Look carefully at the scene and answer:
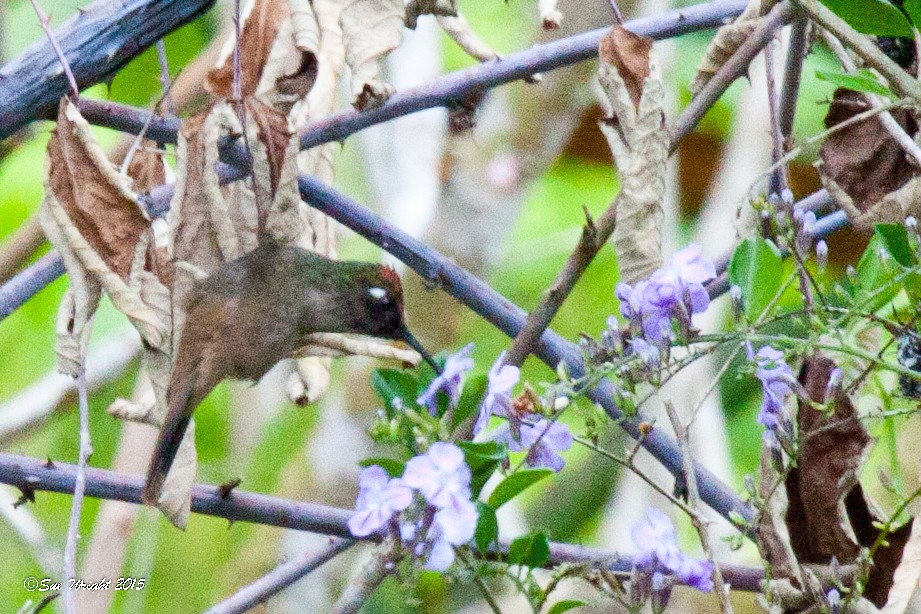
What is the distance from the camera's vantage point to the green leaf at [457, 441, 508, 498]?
1.12 metres

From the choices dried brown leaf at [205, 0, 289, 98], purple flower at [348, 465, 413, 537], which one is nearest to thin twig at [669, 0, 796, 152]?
purple flower at [348, 465, 413, 537]

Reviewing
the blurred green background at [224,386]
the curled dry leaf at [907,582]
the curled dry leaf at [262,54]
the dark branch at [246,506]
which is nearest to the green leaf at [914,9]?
the curled dry leaf at [907,582]

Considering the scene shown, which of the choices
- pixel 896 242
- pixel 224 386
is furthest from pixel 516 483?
pixel 224 386

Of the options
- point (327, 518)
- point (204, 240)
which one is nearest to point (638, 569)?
point (327, 518)

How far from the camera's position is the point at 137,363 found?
3.38 metres

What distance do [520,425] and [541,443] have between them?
36mm

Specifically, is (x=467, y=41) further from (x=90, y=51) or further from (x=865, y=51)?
(x=865, y=51)

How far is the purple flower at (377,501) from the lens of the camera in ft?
3.53

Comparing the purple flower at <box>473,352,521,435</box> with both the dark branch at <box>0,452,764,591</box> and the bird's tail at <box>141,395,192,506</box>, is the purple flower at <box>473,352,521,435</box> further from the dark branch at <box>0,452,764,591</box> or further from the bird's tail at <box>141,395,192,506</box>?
the bird's tail at <box>141,395,192,506</box>

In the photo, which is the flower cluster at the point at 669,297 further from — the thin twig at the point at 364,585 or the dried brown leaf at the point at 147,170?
the dried brown leaf at the point at 147,170

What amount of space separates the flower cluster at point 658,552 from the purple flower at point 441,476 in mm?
192

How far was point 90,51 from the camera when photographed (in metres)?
1.53

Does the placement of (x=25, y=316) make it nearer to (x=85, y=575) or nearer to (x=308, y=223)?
(x=85, y=575)

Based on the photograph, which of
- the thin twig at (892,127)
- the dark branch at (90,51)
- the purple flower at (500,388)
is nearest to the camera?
the purple flower at (500,388)
